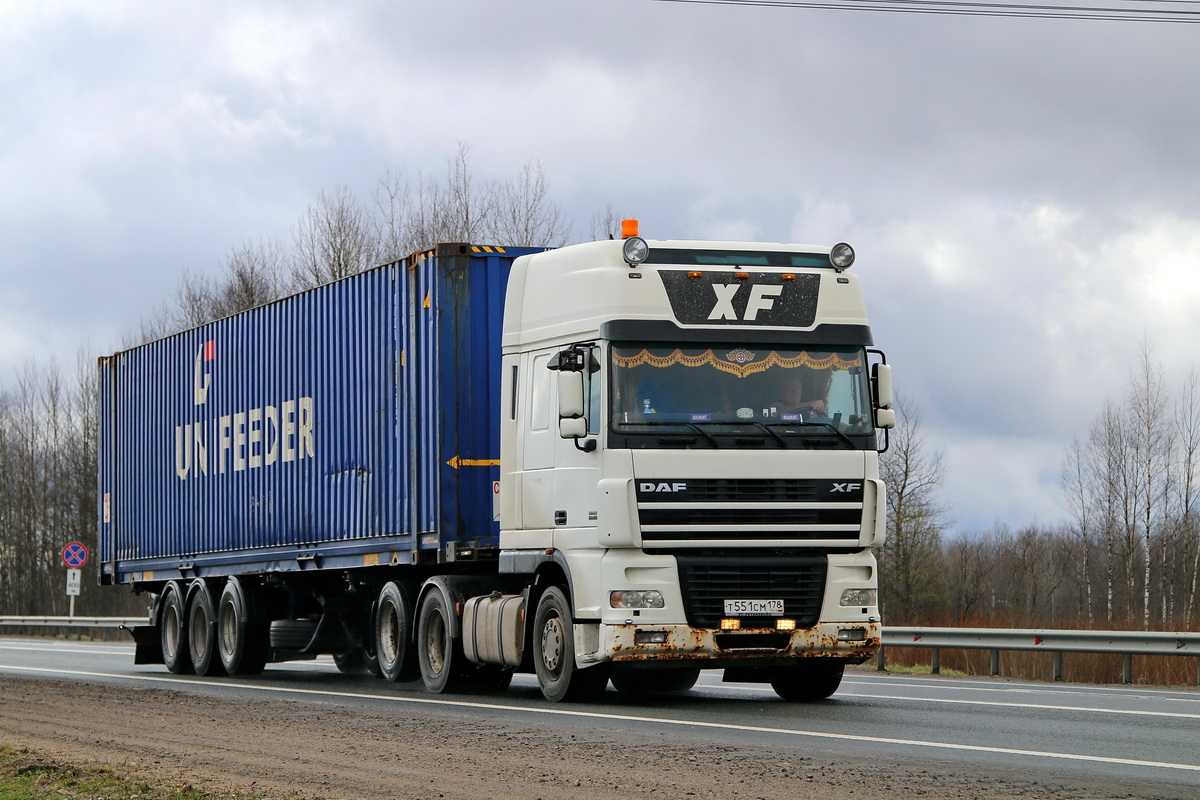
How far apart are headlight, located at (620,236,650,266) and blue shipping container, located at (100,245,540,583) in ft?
8.30

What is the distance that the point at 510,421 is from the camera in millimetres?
14266

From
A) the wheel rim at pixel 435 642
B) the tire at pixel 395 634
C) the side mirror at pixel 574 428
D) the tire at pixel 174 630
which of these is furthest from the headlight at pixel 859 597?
the tire at pixel 174 630

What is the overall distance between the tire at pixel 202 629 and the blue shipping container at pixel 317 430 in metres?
0.33

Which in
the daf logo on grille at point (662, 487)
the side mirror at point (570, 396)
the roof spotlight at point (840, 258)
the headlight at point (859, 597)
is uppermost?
the roof spotlight at point (840, 258)

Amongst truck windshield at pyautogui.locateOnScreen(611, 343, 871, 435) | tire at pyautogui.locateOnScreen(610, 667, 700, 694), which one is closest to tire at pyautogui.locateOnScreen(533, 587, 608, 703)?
tire at pyautogui.locateOnScreen(610, 667, 700, 694)

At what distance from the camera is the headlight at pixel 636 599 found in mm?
12578

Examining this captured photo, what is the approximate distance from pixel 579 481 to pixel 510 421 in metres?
1.52

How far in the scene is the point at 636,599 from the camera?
41.3 feet

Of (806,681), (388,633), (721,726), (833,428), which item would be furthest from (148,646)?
(721,726)

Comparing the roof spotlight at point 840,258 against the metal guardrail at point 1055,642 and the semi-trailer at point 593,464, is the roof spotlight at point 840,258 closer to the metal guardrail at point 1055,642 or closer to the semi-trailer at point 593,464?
the semi-trailer at point 593,464

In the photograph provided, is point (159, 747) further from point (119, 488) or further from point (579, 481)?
point (119, 488)

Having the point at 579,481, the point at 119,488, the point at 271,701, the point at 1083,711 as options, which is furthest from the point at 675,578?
the point at 119,488

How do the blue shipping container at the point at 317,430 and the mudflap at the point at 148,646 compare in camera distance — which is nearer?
the blue shipping container at the point at 317,430

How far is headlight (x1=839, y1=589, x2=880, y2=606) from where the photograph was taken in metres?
13.1
